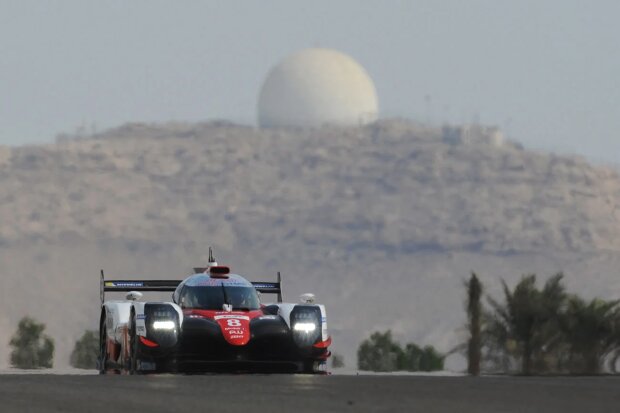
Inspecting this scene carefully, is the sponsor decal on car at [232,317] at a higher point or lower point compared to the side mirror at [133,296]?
lower

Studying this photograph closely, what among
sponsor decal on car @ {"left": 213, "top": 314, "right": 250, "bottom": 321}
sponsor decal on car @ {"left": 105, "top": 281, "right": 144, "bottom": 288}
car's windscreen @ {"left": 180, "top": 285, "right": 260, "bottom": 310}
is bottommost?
sponsor decal on car @ {"left": 213, "top": 314, "right": 250, "bottom": 321}

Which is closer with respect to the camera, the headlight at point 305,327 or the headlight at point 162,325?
the headlight at point 162,325

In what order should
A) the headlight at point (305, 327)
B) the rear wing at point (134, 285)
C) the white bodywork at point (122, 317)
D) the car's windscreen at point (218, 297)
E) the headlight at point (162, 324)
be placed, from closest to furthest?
the headlight at point (162, 324) → the white bodywork at point (122, 317) → the headlight at point (305, 327) → the car's windscreen at point (218, 297) → the rear wing at point (134, 285)

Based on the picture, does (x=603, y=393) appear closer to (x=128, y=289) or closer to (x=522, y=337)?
(x=128, y=289)

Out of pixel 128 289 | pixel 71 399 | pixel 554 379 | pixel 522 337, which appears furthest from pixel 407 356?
pixel 71 399

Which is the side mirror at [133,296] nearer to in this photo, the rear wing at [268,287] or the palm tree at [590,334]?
the rear wing at [268,287]

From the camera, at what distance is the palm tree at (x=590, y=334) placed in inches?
1519

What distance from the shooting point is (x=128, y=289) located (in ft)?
99.9

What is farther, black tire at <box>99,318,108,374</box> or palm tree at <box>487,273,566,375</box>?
palm tree at <box>487,273,566,375</box>

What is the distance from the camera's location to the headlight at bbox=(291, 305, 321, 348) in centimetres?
2673

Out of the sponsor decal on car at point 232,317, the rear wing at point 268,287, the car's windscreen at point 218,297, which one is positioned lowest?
the sponsor decal on car at point 232,317

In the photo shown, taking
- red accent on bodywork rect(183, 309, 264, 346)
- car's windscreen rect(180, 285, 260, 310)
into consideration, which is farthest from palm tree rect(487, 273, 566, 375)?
red accent on bodywork rect(183, 309, 264, 346)

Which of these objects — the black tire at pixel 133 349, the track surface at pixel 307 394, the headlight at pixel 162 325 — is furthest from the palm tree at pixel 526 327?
the track surface at pixel 307 394

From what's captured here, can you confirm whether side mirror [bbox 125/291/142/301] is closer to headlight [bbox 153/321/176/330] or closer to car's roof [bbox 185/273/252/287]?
car's roof [bbox 185/273/252/287]
